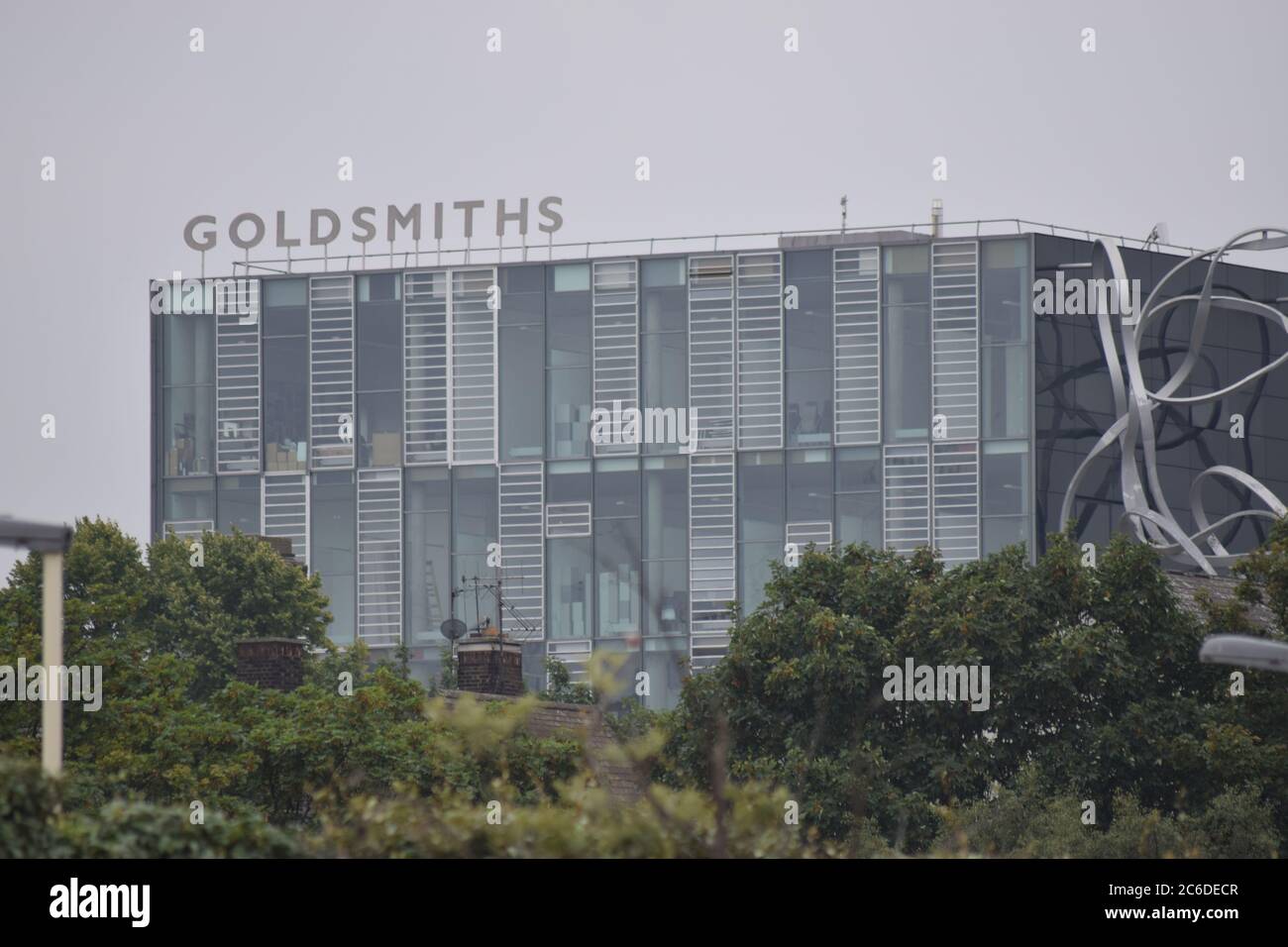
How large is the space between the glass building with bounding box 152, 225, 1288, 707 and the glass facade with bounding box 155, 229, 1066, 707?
10 cm

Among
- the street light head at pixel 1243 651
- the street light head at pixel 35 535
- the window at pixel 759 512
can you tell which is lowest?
the street light head at pixel 1243 651

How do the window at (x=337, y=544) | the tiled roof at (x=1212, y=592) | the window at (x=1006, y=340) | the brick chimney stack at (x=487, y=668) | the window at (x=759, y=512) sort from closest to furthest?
the tiled roof at (x=1212, y=592), the brick chimney stack at (x=487, y=668), the window at (x=1006, y=340), the window at (x=759, y=512), the window at (x=337, y=544)

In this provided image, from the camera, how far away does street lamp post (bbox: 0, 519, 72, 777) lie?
57.6 ft

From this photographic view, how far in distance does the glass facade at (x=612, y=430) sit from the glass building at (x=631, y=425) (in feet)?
0.32

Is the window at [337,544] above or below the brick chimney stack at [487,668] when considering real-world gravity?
above

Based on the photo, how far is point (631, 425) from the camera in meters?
91.2

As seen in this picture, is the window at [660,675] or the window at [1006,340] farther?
the window at [1006,340]

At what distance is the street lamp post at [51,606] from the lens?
17562 mm

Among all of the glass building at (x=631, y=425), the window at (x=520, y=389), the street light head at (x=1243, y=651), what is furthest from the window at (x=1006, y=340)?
the street light head at (x=1243, y=651)

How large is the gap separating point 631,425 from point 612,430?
2.49 feet

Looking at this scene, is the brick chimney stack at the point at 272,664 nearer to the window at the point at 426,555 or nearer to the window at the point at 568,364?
the window at the point at 426,555

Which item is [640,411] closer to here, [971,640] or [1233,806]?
[971,640]

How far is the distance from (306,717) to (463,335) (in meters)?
52.8

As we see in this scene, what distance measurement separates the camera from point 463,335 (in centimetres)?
9275
